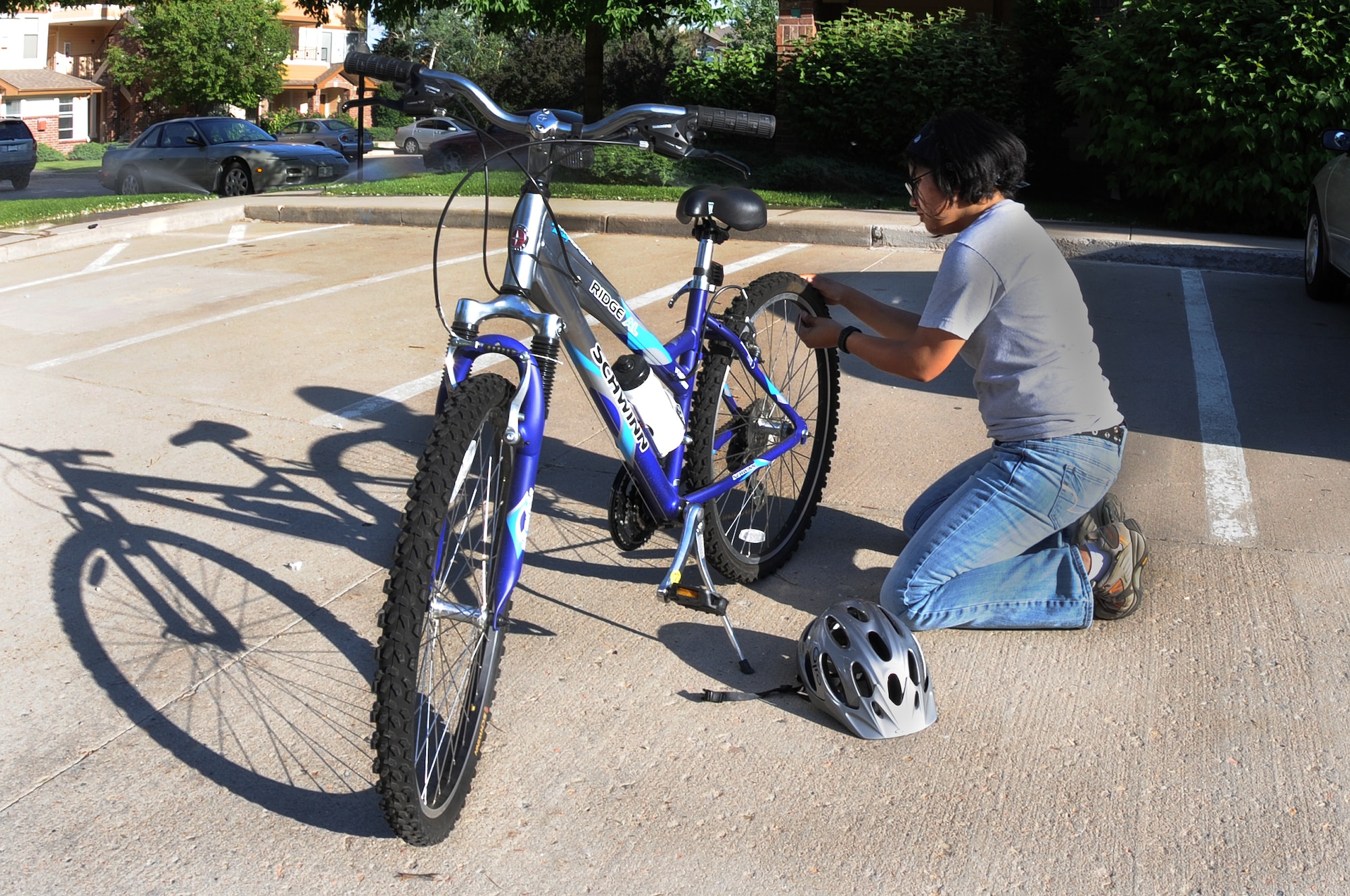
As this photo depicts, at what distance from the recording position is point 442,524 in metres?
2.67

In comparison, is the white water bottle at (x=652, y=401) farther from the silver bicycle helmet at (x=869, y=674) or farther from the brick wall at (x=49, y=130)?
the brick wall at (x=49, y=130)

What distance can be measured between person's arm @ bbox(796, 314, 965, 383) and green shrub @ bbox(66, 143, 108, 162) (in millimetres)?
52616

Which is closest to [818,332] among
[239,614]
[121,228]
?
[239,614]

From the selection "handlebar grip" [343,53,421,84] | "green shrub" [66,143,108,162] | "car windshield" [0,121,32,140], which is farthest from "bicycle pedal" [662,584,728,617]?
"green shrub" [66,143,108,162]

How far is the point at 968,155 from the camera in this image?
11.8ft

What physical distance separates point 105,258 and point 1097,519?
9339 millimetres

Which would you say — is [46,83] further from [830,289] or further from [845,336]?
Answer: [845,336]

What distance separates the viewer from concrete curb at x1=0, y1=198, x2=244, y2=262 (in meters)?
11.0

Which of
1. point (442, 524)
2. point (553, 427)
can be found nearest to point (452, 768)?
point (442, 524)

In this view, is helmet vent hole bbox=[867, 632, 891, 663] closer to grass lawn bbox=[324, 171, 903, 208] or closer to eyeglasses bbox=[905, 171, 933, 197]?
eyeglasses bbox=[905, 171, 933, 197]

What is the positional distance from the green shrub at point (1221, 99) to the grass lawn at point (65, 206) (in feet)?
35.5

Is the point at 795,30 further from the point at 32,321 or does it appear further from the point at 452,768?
the point at 452,768

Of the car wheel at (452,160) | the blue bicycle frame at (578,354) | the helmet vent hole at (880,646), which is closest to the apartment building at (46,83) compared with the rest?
the car wheel at (452,160)

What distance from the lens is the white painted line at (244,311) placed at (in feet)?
22.9
